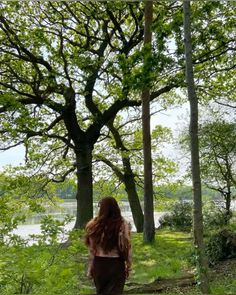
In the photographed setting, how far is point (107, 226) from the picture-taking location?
3223mm

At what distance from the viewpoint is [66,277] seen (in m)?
3.46

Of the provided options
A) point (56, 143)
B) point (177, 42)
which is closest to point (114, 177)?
point (56, 143)

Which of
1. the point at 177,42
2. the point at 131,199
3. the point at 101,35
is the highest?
the point at 101,35

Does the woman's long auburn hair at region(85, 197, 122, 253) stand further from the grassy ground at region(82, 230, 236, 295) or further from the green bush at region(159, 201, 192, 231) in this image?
the green bush at region(159, 201, 192, 231)

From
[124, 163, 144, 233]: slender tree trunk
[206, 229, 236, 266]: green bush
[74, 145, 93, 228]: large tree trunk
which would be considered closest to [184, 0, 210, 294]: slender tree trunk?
[206, 229, 236, 266]: green bush

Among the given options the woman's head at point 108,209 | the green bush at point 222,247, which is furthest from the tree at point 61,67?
the woman's head at point 108,209

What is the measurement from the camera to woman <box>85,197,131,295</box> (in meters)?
3.21

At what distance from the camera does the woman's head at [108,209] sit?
3199 millimetres

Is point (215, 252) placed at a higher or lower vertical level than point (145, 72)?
lower

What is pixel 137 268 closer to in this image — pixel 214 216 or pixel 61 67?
pixel 214 216

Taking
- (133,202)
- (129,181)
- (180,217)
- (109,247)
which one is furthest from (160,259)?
(129,181)

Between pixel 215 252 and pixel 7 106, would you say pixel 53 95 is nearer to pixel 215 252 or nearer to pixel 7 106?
pixel 7 106

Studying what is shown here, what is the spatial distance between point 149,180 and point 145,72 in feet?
14.5

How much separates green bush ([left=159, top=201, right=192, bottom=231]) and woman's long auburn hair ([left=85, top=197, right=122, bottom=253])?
31.2ft
